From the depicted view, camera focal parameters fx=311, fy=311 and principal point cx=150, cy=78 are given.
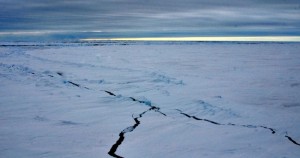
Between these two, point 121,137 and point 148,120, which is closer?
point 121,137

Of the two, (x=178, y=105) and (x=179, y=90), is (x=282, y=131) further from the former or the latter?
(x=179, y=90)

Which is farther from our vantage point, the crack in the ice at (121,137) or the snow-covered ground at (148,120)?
the snow-covered ground at (148,120)

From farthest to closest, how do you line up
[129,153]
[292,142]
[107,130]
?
[107,130], [292,142], [129,153]

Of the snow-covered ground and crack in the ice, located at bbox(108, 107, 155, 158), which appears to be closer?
crack in the ice, located at bbox(108, 107, 155, 158)

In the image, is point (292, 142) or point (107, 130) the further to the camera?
point (107, 130)

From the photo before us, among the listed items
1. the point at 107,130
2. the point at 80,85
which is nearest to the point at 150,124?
the point at 107,130

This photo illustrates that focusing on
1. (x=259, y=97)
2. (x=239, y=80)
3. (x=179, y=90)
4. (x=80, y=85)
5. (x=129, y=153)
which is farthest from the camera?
(x=239, y=80)

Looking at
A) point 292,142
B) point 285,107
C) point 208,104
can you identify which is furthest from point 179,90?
point 292,142

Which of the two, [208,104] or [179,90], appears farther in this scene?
[179,90]

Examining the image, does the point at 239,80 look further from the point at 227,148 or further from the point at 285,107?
the point at 227,148
